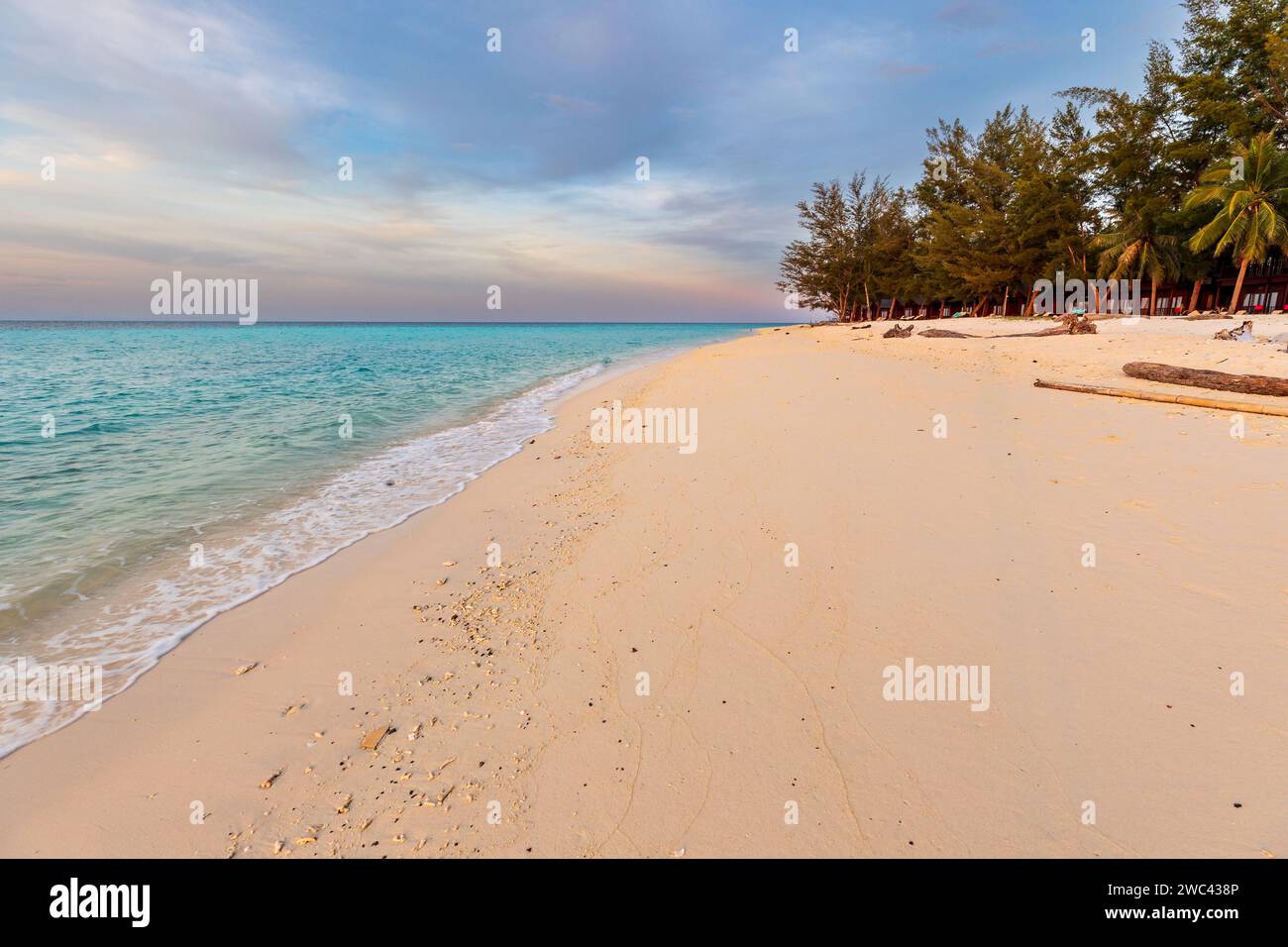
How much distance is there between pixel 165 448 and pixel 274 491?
5.63m

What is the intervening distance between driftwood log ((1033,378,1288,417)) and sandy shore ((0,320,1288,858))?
11.3ft

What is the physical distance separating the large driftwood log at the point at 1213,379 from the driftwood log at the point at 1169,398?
4.30 ft

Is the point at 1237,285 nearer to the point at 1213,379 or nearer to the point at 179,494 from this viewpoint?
the point at 1213,379

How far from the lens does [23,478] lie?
10195 millimetres

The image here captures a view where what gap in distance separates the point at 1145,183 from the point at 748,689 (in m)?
50.9

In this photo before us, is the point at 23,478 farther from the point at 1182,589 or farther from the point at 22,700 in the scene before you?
the point at 1182,589

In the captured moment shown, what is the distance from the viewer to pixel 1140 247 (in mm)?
34219

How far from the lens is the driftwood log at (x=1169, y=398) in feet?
32.4

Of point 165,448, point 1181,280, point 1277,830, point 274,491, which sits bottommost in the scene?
point 1277,830

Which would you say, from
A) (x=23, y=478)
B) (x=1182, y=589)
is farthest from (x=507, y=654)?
(x=23, y=478)
